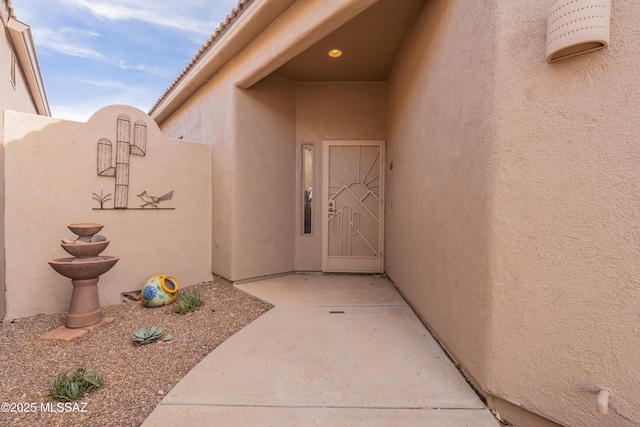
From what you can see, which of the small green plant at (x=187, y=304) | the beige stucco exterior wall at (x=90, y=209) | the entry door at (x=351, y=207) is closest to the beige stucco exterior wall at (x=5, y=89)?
the beige stucco exterior wall at (x=90, y=209)

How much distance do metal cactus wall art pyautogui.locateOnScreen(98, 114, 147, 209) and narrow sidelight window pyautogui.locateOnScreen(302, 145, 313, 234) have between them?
2864 mm

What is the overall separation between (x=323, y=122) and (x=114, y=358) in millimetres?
4839

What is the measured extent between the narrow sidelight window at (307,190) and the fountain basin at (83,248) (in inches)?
132

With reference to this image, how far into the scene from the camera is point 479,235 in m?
2.02

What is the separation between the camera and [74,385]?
208 centimetres

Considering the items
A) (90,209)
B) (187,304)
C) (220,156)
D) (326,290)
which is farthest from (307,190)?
(90,209)

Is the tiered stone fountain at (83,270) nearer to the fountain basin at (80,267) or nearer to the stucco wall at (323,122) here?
the fountain basin at (80,267)

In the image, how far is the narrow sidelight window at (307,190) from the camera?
5742 millimetres

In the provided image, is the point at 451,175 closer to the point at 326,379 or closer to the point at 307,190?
the point at 326,379

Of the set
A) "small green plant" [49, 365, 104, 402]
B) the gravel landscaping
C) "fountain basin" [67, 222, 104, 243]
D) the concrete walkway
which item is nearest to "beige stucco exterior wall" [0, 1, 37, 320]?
the gravel landscaping

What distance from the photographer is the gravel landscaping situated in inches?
76.0

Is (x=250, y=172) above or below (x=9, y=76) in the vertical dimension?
below

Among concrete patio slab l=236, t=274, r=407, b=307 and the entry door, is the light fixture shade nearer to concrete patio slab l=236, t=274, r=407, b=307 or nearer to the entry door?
concrete patio slab l=236, t=274, r=407, b=307

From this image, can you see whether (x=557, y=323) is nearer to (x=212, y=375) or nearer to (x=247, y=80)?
(x=212, y=375)
